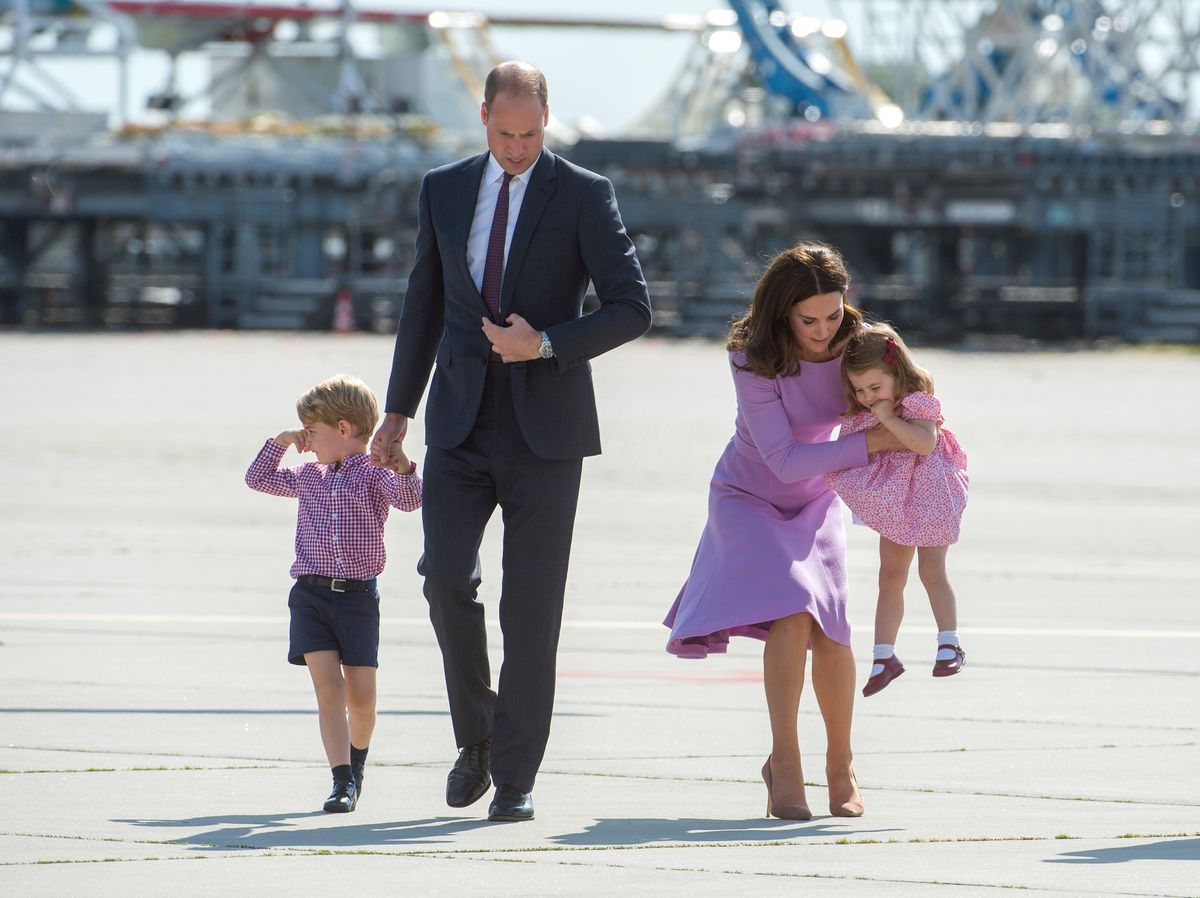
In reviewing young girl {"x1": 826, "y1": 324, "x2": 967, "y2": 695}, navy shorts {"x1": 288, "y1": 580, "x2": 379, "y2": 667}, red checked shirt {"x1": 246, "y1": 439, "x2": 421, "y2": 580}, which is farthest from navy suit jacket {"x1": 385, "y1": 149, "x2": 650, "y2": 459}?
young girl {"x1": 826, "y1": 324, "x2": 967, "y2": 695}

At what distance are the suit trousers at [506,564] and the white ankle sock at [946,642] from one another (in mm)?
1099

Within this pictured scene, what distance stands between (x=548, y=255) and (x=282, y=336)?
165ft

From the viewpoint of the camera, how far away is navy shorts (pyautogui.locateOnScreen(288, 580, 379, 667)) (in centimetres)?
557

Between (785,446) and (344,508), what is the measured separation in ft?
4.16

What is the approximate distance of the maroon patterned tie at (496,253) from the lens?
548 cm

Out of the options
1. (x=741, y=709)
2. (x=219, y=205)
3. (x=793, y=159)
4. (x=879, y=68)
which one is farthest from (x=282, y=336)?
(x=879, y=68)

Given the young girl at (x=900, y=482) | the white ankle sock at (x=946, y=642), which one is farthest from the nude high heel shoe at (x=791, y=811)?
the white ankle sock at (x=946, y=642)

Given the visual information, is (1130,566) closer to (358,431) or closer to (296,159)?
(358,431)

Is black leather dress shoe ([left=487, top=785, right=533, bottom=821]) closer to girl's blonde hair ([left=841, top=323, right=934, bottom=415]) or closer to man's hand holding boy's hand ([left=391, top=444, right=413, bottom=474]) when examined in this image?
man's hand holding boy's hand ([left=391, top=444, right=413, bottom=474])

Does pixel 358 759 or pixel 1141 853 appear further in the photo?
pixel 358 759

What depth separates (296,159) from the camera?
6944 centimetres

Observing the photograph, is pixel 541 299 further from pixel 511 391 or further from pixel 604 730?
pixel 604 730

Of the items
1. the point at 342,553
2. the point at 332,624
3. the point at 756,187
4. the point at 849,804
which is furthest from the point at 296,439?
the point at 756,187

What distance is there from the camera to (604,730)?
675 centimetres
